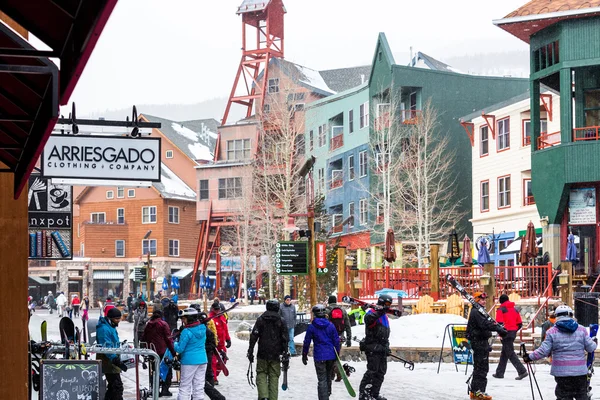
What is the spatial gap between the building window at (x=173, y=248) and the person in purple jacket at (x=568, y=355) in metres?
70.4

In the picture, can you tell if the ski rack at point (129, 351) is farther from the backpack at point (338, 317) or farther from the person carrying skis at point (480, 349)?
the backpack at point (338, 317)

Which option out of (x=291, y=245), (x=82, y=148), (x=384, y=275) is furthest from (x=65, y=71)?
(x=384, y=275)

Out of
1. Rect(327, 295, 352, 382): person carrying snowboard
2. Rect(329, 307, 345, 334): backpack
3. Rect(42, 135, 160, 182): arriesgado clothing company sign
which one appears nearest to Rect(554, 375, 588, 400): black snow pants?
Rect(42, 135, 160, 182): arriesgado clothing company sign

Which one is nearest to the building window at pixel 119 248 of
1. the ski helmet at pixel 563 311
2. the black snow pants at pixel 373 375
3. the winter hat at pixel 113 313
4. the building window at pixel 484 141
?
the building window at pixel 484 141

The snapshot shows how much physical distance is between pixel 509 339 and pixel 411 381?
7.43 feet

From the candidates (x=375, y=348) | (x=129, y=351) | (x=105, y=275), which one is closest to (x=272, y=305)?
(x=375, y=348)

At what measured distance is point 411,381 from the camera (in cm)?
2128

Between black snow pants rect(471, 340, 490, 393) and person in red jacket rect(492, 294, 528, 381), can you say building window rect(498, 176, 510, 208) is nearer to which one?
person in red jacket rect(492, 294, 528, 381)

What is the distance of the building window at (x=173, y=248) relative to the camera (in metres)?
82.4

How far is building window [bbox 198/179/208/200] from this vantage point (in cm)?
7588

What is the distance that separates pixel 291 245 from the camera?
30.1 m

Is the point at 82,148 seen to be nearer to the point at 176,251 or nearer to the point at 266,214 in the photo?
the point at 266,214

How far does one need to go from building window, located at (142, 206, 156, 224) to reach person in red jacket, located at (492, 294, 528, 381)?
62084 millimetres

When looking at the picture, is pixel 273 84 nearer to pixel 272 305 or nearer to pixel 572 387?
pixel 272 305
